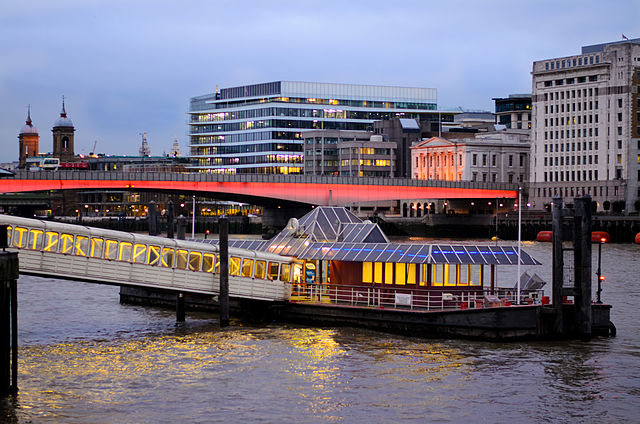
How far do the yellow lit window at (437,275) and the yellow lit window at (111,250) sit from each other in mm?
14907

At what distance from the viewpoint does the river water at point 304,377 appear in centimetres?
3322

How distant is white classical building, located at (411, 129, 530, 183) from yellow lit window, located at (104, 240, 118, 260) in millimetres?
141565

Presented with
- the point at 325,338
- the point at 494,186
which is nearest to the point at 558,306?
the point at 325,338

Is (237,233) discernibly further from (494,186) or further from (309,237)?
(309,237)

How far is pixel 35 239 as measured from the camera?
43.8 meters

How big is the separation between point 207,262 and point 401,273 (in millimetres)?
9357

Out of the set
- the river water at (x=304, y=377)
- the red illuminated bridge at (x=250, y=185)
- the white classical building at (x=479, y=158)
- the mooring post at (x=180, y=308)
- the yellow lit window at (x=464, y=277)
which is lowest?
the river water at (x=304, y=377)

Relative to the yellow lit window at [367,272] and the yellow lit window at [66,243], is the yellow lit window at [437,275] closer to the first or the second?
the yellow lit window at [367,272]

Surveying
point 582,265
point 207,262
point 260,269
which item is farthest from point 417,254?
point 207,262

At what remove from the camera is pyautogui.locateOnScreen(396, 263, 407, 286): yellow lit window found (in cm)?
4812

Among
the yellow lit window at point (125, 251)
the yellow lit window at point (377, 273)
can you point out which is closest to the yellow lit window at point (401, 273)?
the yellow lit window at point (377, 273)

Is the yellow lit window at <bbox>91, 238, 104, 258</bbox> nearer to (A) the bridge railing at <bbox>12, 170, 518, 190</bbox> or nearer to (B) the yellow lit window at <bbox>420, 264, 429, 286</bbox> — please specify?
(B) the yellow lit window at <bbox>420, 264, 429, 286</bbox>

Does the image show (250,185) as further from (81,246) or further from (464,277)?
(81,246)

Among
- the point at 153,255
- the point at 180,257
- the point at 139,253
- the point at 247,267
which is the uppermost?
the point at 139,253
